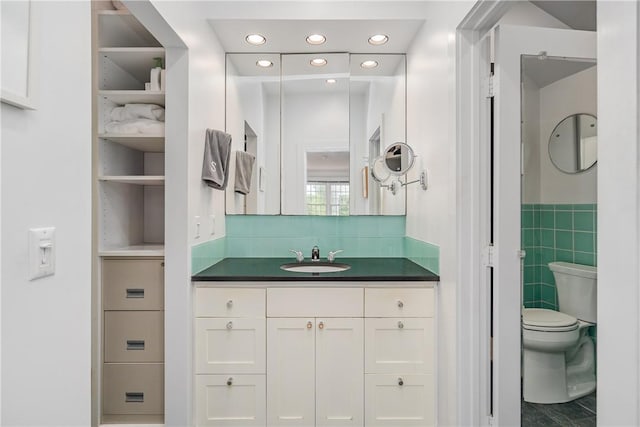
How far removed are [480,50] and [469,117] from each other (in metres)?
0.30

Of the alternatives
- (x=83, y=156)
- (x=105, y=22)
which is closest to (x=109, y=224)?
(x=105, y=22)

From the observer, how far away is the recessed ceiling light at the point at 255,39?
2.47 meters

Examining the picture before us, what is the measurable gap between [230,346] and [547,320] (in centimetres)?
169

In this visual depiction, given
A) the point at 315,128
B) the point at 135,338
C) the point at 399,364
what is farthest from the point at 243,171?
the point at 399,364

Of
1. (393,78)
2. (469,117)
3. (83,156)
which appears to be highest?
(393,78)

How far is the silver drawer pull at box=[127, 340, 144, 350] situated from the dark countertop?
0.48m

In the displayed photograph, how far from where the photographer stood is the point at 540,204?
1.68 meters

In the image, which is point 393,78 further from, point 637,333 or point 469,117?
point 637,333

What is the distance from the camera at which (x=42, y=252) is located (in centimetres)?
81

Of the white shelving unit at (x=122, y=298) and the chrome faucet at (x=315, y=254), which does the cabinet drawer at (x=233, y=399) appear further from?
the chrome faucet at (x=315, y=254)

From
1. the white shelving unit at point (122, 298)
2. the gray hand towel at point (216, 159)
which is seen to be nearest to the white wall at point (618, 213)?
the gray hand towel at point (216, 159)

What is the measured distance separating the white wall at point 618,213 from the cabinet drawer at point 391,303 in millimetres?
1134

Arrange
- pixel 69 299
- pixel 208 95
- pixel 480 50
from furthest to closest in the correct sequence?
pixel 208 95, pixel 480 50, pixel 69 299

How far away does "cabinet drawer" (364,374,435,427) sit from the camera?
203 centimetres
